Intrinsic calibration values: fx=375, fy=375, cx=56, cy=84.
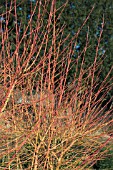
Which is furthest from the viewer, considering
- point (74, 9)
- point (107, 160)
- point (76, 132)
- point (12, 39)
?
point (74, 9)

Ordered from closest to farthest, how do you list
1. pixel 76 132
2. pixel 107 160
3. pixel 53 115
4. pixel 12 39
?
pixel 53 115 → pixel 76 132 → pixel 107 160 → pixel 12 39

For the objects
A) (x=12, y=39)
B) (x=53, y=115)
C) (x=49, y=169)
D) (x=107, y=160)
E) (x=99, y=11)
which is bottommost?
(x=107, y=160)

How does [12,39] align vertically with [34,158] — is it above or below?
above

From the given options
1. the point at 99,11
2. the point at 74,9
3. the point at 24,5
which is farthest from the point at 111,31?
the point at 24,5

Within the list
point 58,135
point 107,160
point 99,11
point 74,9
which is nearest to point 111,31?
point 99,11

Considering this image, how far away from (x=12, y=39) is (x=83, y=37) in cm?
188

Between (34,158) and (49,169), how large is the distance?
19 centimetres

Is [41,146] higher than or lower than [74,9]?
lower

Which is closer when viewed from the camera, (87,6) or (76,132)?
(76,132)

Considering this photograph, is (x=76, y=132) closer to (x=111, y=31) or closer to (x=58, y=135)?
(x=58, y=135)

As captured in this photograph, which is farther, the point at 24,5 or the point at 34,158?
the point at 24,5

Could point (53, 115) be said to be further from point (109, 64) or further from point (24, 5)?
point (109, 64)

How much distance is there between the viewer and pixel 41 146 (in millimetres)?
3449

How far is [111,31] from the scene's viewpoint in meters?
9.09
